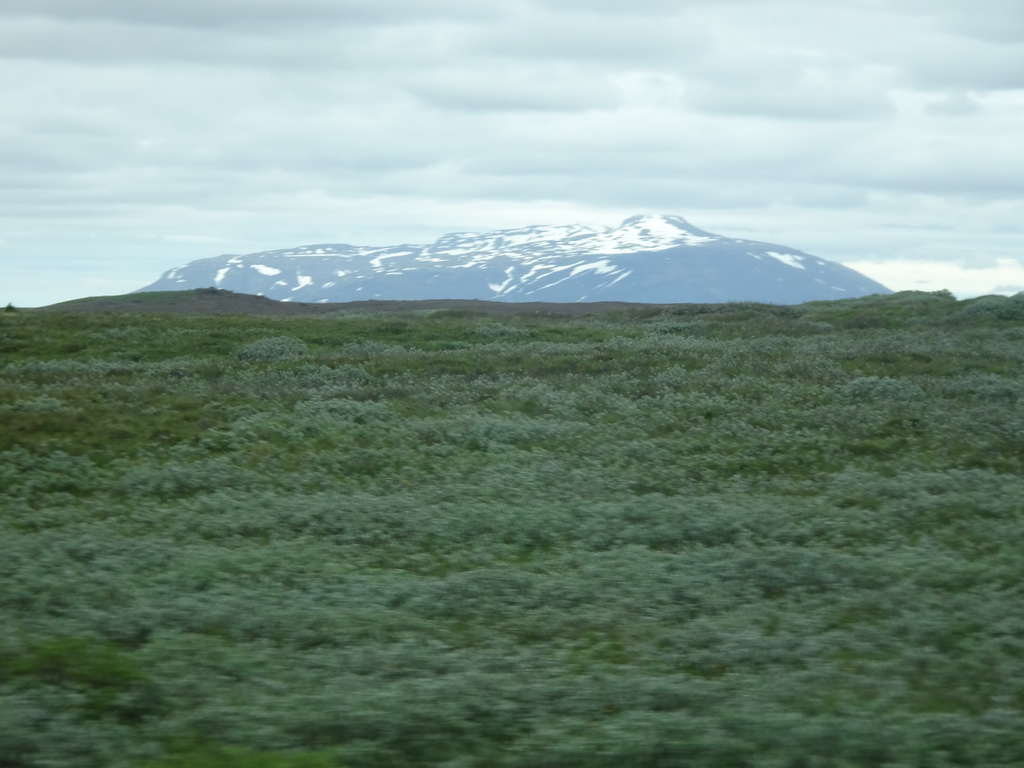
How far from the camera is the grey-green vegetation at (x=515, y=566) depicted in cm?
675

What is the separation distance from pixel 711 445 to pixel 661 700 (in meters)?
12.1

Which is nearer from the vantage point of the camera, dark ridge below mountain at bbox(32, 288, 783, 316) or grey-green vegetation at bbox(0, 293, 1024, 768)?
grey-green vegetation at bbox(0, 293, 1024, 768)

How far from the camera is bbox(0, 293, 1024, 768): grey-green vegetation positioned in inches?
266

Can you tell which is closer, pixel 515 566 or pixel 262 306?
pixel 515 566

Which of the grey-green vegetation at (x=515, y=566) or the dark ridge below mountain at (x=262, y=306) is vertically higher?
the dark ridge below mountain at (x=262, y=306)

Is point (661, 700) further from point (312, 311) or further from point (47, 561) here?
point (312, 311)

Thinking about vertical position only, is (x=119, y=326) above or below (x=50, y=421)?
above

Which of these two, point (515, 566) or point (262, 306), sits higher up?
point (262, 306)

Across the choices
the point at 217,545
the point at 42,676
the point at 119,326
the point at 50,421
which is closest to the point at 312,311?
the point at 119,326

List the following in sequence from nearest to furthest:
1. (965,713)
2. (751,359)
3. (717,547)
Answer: (965,713) → (717,547) → (751,359)

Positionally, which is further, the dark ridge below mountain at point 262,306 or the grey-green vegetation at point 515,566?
the dark ridge below mountain at point 262,306

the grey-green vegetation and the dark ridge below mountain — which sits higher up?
the dark ridge below mountain

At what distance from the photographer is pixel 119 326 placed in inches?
1561

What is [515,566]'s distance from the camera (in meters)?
11.9
